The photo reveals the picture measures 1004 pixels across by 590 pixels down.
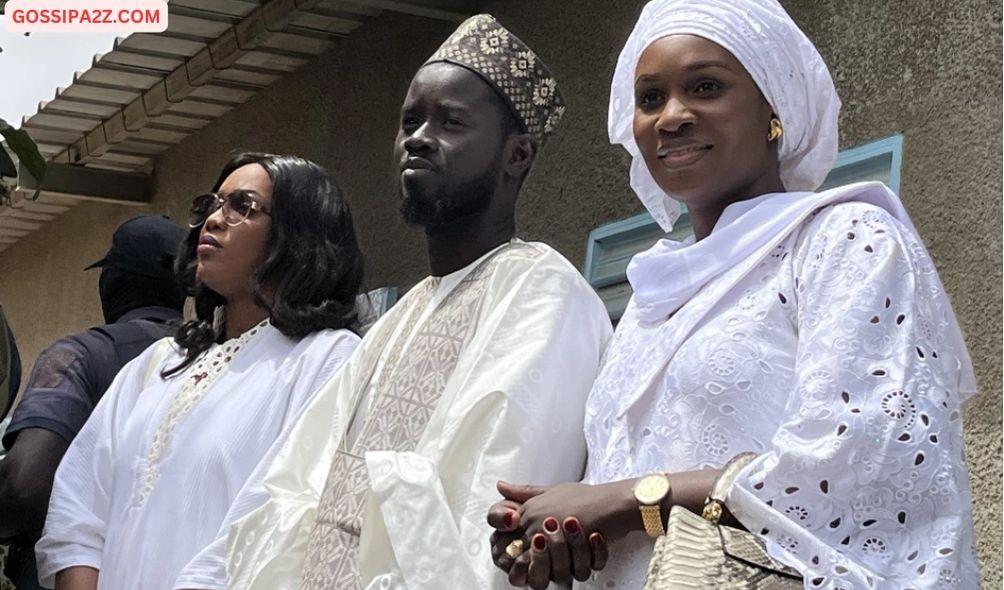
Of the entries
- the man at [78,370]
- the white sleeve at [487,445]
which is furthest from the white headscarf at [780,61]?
the man at [78,370]

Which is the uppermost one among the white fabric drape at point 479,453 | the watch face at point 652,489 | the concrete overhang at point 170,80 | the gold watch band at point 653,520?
the watch face at point 652,489

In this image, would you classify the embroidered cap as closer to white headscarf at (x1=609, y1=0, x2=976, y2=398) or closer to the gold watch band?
white headscarf at (x1=609, y1=0, x2=976, y2=398)

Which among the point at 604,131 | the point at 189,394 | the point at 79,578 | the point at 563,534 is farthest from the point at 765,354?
the point at 604,131

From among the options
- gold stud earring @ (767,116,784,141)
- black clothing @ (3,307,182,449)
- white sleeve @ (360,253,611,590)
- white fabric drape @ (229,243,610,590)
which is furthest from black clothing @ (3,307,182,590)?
gold stud earring @ (767,116,784,141)

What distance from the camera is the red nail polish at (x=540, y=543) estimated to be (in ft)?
9.07

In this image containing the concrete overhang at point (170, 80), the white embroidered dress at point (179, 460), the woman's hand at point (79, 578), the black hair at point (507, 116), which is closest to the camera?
the black hair at point (507, 116)

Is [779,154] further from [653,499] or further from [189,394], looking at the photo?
[189,394]

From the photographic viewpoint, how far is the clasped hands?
2.72 m

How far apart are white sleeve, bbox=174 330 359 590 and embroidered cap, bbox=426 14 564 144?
0.72 m

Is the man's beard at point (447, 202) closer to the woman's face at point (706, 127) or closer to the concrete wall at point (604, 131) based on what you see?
the woman's face at point (706, 127)

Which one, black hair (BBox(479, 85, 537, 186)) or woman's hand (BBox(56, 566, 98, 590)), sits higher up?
black hair (BBox(479, 85, 537, 186))

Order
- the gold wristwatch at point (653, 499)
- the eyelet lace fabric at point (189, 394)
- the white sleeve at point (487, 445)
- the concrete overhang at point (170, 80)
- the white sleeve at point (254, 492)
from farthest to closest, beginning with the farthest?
1. the concrete overhang at point (170, 80)
2. the eyelet lace fabric at point (189, 394)
3. the white sleeve at point (254, 492)
4. the white sleeve at point (487, 445)
5. the gold wristwatch at point (653, 499)

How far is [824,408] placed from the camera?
254 cm

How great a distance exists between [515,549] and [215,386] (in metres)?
1.78
